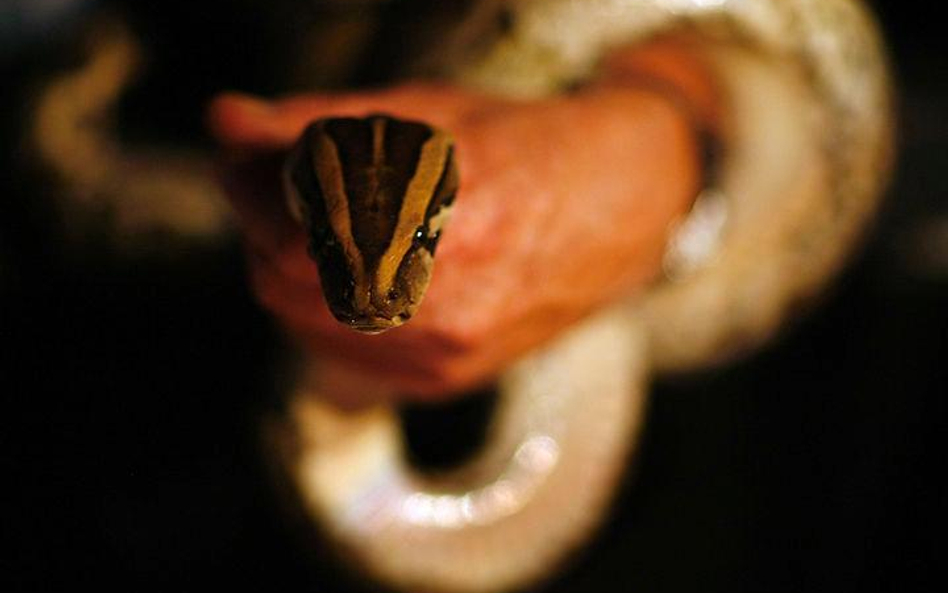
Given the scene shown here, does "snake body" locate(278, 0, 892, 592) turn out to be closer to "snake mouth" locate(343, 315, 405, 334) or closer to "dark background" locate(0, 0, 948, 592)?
"dark background" locate(0, 0, 948, 592)

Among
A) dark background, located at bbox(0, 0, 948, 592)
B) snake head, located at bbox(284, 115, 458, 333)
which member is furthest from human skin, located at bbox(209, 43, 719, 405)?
dark background, located at bbox(0, 0, 948, 592)

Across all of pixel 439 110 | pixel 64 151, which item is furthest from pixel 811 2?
pixel 64 151

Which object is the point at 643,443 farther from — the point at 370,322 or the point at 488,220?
the point at 370,322

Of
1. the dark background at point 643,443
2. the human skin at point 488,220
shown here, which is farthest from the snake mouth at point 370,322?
the dark background at point 643,443

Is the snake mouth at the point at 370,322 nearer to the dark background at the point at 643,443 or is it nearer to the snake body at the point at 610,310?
the snake body at the point at 610,310

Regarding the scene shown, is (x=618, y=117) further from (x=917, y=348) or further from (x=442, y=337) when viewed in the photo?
(x=917, y=348)

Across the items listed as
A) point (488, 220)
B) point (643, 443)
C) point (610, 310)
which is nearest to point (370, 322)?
point (488, 220)
